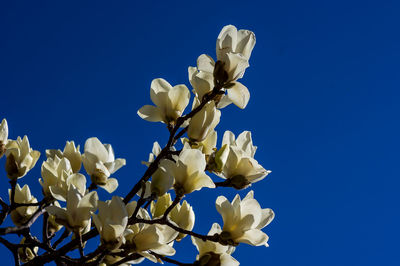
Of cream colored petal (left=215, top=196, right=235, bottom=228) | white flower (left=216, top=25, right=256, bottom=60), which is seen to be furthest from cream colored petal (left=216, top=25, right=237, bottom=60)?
cream colored petal (left=215, top=196, right=235, bottom=228)

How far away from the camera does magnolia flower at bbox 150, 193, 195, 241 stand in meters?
1.19

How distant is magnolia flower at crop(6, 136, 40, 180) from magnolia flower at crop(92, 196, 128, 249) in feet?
1.50

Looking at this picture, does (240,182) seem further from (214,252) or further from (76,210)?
(76,210)

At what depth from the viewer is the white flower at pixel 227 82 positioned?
1.11m

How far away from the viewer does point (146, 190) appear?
1.15 meters

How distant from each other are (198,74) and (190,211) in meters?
0.38

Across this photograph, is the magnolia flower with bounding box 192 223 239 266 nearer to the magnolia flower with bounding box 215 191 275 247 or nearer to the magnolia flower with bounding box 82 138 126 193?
the magnolia flower with bounding box 215 191 275 247

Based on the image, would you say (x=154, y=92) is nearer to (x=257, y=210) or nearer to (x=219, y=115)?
(x=219, y=115)

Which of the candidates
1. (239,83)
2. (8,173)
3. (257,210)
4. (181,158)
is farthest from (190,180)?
(8,173)

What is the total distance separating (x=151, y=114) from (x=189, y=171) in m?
0.25

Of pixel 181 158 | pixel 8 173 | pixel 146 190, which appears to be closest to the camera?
pixel 181 158

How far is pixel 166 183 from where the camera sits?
42.6 inches

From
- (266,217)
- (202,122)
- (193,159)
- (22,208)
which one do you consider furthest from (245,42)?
(22,208)

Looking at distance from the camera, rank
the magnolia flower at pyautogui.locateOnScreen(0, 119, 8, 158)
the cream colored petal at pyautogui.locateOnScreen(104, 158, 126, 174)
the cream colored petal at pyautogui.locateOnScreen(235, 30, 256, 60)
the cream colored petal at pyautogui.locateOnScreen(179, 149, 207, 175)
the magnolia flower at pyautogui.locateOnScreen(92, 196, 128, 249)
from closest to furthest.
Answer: the magnolia flower at pyautogui.locateOnScreen(92, 196, 128, 249) → the cream colored petal at pyautogui.locateOnScreen(179, 149, 207, 175) → the cream colored petal at pyautogui.locateOnScreen(235, 30, 256, 60) → the cream colored petal at pyautogui.locateOnScreen(104, 158, 126, 174) → the magnolia flower at pyautogui.locateOnScreen(0, 119, 8, 158)
